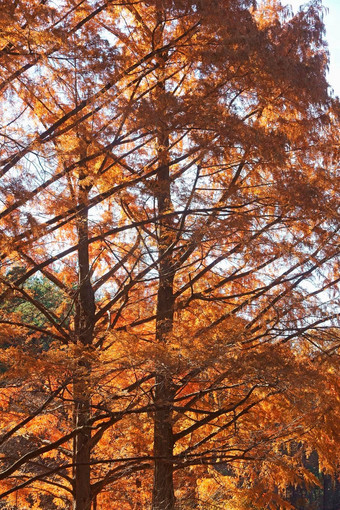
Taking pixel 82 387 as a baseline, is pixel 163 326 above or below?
above

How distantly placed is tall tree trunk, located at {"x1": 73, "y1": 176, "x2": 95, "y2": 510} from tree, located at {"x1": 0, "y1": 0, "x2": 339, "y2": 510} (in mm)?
24

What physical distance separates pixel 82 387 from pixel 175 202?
7.72ft

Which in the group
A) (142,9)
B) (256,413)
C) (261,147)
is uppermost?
(142,9)

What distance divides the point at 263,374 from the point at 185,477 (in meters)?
4.36

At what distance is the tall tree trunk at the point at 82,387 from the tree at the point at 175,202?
0.08ft

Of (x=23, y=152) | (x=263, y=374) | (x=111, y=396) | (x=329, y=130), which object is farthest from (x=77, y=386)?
(x=329, y=130)

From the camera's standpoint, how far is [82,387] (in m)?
5.56

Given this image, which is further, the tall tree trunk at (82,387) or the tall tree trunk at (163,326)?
the tall tree trunk at (163,326)

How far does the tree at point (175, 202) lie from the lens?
5.23 metres

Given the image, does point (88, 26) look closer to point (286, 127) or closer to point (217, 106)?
point (217, 106)

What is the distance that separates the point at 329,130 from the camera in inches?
277

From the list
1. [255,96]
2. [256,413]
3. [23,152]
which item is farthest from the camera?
[256,413]

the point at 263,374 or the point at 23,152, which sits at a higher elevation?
the point at 23,152

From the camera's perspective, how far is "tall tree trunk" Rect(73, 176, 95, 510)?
235 inches
